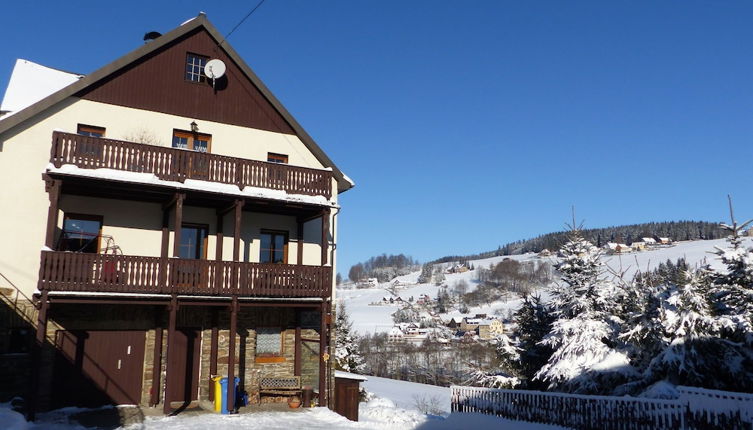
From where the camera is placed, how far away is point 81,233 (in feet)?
53.2

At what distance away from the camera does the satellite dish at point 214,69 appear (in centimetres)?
1884

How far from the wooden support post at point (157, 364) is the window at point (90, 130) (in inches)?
232

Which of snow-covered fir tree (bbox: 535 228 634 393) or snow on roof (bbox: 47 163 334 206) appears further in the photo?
snow-covered fir tree (bbox: 535 228 634 393)

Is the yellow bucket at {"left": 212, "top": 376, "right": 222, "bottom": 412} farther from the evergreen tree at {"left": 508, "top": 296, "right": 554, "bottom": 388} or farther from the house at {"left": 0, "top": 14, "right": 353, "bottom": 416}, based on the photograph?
the evergreen tree at {"left": 508, "top": 296, "right": 554, "bottom": 388}

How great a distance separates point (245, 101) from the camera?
779 inches

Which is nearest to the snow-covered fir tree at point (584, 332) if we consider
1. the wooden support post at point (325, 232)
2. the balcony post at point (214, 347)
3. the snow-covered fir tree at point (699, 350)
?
the snow-covered fir tree at point (699, 350)

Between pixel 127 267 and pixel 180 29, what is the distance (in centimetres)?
852

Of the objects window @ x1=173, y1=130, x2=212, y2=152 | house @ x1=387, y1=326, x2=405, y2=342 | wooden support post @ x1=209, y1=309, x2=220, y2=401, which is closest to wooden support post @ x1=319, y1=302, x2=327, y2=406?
wooden support post @ x1=209, y1=309, x2=220, y2=401

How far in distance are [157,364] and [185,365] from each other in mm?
1121

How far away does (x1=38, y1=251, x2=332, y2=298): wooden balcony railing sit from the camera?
14289mm

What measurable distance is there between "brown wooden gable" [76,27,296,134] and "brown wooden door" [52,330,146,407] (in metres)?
7.24

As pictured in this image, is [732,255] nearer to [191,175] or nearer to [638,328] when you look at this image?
[638,328]

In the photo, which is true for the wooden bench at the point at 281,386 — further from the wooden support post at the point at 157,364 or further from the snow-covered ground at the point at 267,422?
the wooden support post at the point at 157,364

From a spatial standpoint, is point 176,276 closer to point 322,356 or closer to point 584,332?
point 322,356
